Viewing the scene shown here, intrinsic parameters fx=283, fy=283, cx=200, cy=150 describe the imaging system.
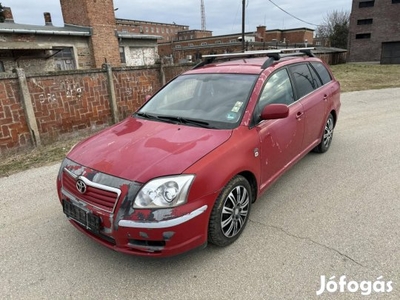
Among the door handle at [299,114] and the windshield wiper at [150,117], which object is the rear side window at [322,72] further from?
the windshield wiper at [150,117]

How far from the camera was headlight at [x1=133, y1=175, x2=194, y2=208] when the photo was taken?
7.01 ft

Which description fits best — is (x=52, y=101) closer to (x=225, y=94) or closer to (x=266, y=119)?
(x=225, y=94)

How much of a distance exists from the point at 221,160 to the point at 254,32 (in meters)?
42.9

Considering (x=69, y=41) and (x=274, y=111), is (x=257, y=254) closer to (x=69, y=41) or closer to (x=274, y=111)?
(x=274, y=111)

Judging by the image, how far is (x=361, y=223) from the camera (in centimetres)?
290

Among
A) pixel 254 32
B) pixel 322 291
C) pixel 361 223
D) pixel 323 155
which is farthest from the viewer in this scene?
pixel 254 32

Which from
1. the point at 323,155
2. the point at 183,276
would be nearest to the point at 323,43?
the point at 323,155

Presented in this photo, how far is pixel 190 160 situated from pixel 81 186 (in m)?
0.95

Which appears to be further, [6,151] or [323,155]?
[6,151]

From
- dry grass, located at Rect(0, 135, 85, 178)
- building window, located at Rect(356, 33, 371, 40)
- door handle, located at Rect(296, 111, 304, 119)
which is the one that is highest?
building window, located at Rect(356, 33, 371, 40)

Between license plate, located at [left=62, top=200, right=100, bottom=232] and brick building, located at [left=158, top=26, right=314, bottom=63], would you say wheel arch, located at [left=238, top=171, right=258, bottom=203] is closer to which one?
license plate, located at [left=62, top=200, right=100, bottom=232]

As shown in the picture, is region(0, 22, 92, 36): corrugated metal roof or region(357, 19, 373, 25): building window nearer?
region(0, 22, 92, 36): corrugated metal roof

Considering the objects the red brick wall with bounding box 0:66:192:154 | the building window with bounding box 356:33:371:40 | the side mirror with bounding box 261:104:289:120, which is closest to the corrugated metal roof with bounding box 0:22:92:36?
the red brick wall with bounding box 0:66:192:154

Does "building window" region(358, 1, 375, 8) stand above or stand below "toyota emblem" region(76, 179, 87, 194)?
above
